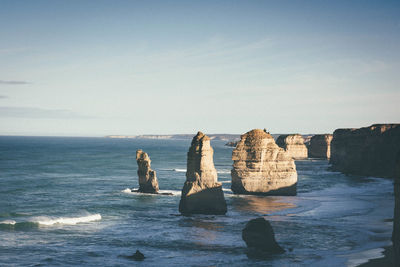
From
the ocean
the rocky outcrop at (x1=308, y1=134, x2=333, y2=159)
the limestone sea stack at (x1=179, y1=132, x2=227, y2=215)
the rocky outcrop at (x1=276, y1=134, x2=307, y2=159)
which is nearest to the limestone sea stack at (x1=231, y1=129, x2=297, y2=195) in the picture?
the ocean

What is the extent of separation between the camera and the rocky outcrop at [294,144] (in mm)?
142900

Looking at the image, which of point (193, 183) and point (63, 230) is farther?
point (193, 183)

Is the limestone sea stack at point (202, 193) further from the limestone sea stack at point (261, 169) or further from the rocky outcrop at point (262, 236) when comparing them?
the limestone sea stack at point (261, 169)

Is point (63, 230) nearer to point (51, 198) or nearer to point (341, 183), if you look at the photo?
point (51, 198)

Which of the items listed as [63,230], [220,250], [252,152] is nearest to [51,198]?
[63,230]

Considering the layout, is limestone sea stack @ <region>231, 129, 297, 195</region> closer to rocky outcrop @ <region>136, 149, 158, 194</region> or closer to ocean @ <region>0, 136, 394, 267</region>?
ocean @ <region>0, 136, 394, 267</region>

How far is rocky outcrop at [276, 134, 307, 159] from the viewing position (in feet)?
469

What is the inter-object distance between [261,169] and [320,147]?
352 feet

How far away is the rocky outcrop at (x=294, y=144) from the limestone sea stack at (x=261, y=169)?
81.5 meters

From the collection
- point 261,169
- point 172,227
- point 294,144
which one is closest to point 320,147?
point 294,144

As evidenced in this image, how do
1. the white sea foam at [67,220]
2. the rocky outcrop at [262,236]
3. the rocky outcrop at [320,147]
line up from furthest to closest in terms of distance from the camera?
the rocky outcrop at [320,147] → the white sea foam at [67,220] → the rocky outcrop at [262,236]

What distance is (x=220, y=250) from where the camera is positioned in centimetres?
3266

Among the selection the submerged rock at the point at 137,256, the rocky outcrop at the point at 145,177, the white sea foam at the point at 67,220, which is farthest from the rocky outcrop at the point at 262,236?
the rocky outcrop at the point at 145,177

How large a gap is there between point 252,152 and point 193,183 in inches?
679
